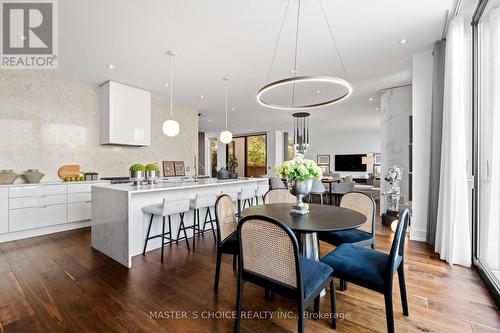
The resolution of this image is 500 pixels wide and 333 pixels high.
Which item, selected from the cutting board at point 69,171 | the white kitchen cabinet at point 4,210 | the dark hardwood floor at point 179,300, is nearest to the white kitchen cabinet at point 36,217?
the white kitchen cabinet at point 4,210

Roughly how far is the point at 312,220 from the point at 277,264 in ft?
2.00

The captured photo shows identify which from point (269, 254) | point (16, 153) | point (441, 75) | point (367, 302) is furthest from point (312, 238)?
point (16, 153)

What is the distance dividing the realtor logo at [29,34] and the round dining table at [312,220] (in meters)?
3.25

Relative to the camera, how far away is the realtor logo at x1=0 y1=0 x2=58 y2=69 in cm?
260

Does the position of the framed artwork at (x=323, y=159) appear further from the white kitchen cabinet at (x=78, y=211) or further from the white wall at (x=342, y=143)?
the white kitchen cabinet at (x=78, y=211)

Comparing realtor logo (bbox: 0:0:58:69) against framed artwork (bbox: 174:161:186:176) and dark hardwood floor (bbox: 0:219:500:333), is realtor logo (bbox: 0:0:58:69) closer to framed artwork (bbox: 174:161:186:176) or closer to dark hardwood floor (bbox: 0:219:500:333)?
dark hardwood floor (bbox: 0:219:500:333)

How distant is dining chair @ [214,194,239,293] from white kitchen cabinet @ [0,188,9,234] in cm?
362

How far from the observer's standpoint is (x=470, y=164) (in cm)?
275

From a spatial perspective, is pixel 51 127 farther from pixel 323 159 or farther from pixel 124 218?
pixel 323 159

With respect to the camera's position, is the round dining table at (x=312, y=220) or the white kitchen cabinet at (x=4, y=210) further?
the white kitchen cabinet at (x=4, y=210)

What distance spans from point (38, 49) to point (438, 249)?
6.43 metres

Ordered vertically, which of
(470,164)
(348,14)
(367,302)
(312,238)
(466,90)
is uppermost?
(348,14)

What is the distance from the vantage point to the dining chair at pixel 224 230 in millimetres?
2213

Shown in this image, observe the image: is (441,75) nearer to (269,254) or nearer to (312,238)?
(312,238)
